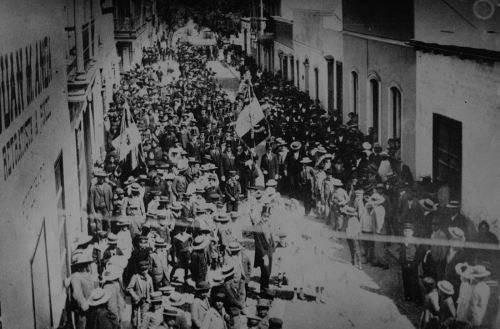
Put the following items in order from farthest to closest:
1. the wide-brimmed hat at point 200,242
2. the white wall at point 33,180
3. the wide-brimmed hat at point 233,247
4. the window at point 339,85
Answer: the window at point 339,85 < the wide-brimmed hat at point 200,242 < the wide-brimmed hat at point 233,247 < the white wall at point 33,180

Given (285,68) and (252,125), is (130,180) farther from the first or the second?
(285,68)

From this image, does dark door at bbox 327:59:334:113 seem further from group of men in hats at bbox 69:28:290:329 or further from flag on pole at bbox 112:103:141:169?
flag on pole at bbox 112:103:141:169

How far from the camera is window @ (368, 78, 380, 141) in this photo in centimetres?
1034

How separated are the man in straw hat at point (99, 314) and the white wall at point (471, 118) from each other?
15.4 feet

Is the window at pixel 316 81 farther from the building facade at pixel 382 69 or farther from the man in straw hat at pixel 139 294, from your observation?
the man in straw hat at pixel 139 294

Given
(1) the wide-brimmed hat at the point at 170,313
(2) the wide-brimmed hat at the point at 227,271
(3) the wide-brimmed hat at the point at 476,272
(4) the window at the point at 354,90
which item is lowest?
(1) the wide-brimmed hat at the point at 170,313

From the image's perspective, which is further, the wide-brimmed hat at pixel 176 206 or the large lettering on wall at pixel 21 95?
the wide-brimmed hat at pixel 176 206

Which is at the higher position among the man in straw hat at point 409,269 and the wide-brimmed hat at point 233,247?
the wide-brimmed hat at point 233,247

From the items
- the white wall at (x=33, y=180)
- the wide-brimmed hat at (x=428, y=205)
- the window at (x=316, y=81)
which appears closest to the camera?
the white wall at (x=33, y=180)

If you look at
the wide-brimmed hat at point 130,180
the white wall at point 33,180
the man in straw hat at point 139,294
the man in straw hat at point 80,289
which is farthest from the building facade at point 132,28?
the man in straw hat at point 80,289

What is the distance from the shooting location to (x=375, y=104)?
10.8 m

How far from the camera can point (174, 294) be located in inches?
262

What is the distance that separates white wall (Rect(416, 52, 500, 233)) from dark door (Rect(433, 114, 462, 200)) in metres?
0.09

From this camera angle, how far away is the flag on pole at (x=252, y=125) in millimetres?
9180
